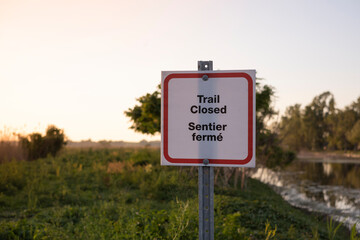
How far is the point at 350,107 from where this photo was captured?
57.9 m

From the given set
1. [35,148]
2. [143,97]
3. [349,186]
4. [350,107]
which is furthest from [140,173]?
[350,107]

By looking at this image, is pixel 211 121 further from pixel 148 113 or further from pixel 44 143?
A: pixel 44 143

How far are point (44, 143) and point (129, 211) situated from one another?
54.0 feet

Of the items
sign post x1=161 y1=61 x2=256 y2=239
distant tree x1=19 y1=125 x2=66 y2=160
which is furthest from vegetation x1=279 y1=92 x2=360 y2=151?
sign post x1=161 y1=61 x2=256 y2=239

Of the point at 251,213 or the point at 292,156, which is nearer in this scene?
the point at 251,213

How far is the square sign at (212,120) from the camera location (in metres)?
2.27

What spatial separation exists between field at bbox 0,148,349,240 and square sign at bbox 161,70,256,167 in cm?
87

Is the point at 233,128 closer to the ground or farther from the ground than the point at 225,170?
farther from the ground

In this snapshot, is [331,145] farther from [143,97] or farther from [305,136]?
[143,97]

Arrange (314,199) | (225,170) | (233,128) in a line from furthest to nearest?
(314,199)
(225,170)
(233,128)

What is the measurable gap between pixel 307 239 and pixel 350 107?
59.9m

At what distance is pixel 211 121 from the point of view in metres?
2.27

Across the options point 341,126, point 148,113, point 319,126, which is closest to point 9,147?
point 148,113

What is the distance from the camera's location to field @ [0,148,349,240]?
13.6 feet
